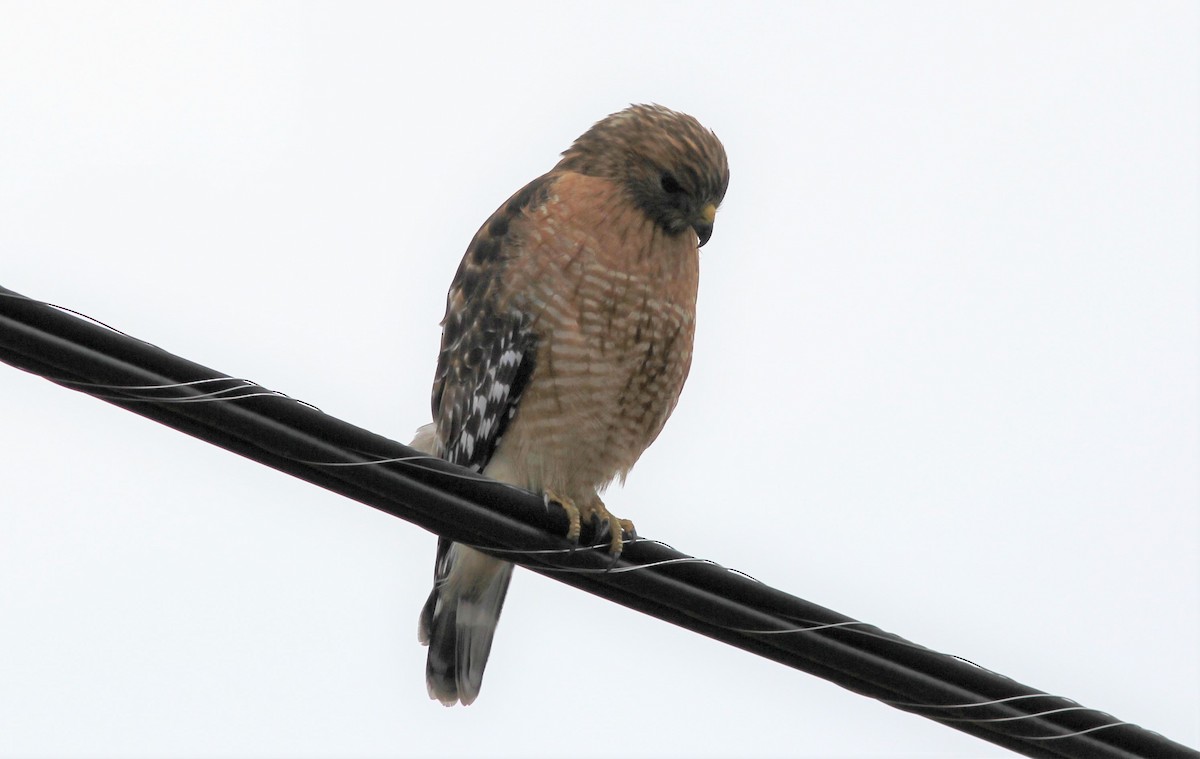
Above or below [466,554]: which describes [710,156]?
above

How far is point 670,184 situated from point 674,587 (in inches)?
92.7

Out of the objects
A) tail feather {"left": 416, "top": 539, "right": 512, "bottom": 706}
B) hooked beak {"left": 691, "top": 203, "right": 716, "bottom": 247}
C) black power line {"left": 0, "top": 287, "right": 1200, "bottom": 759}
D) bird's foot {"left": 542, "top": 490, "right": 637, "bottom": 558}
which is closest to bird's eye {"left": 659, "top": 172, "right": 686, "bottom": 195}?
hooked beak {"left": 691, "top": 203, "right": 716, "bottom": 247}

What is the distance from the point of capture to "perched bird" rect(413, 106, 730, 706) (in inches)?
212

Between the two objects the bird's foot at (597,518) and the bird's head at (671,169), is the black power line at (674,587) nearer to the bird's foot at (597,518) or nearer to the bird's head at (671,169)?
the bird's foot at (597,518)

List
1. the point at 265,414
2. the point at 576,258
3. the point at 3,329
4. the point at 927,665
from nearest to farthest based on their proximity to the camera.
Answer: the point at 3,329 < the point at 265,414 < the point at 927,665 < the point at 576,258

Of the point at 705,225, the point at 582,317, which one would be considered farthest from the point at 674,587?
the point at 705,225

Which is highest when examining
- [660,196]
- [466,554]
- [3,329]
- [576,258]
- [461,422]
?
[660,196]

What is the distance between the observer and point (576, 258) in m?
5.41

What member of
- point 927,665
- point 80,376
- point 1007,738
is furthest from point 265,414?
point 1007,738

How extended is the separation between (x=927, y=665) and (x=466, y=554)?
2.66m

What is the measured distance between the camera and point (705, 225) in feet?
18.8

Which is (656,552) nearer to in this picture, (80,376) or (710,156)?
(80,376)

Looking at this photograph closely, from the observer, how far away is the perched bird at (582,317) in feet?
17.6

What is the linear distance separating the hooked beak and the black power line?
1924 millimetres
